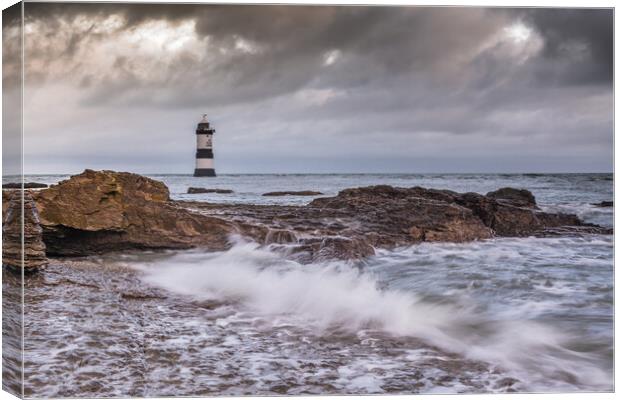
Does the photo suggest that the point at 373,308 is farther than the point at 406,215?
No

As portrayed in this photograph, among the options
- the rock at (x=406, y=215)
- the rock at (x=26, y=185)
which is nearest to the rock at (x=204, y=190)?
the rock at (x=406, y=215)

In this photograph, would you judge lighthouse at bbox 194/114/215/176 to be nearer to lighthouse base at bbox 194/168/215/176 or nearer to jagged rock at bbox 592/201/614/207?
lighthouse base at bbox 194/168/215/176

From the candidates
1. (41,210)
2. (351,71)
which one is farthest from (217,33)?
(41,210)

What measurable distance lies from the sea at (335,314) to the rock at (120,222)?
0.13 metres

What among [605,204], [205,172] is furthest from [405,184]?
[205,172]

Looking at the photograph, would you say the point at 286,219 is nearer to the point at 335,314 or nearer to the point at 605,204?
the point at 335,314

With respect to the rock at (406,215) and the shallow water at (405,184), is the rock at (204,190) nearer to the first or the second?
the shallow water at (405,184)

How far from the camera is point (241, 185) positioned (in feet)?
15.5

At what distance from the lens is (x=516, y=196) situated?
4746 millimetres

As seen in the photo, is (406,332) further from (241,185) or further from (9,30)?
(9,30)

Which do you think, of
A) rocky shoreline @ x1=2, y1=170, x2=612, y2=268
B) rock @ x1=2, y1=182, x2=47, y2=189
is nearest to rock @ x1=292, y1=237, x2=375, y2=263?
rocky shoreline @ x1=2, y1=170, x2=612, y2=268

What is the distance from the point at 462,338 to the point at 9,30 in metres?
3.34

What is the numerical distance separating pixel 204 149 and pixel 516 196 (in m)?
2.35

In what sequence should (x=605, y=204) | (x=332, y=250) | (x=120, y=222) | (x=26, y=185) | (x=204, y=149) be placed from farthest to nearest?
(x=120, y=222), (x=332, y=250), (x=204, y=149), (x=605, y=204), (x=26, y=185)
